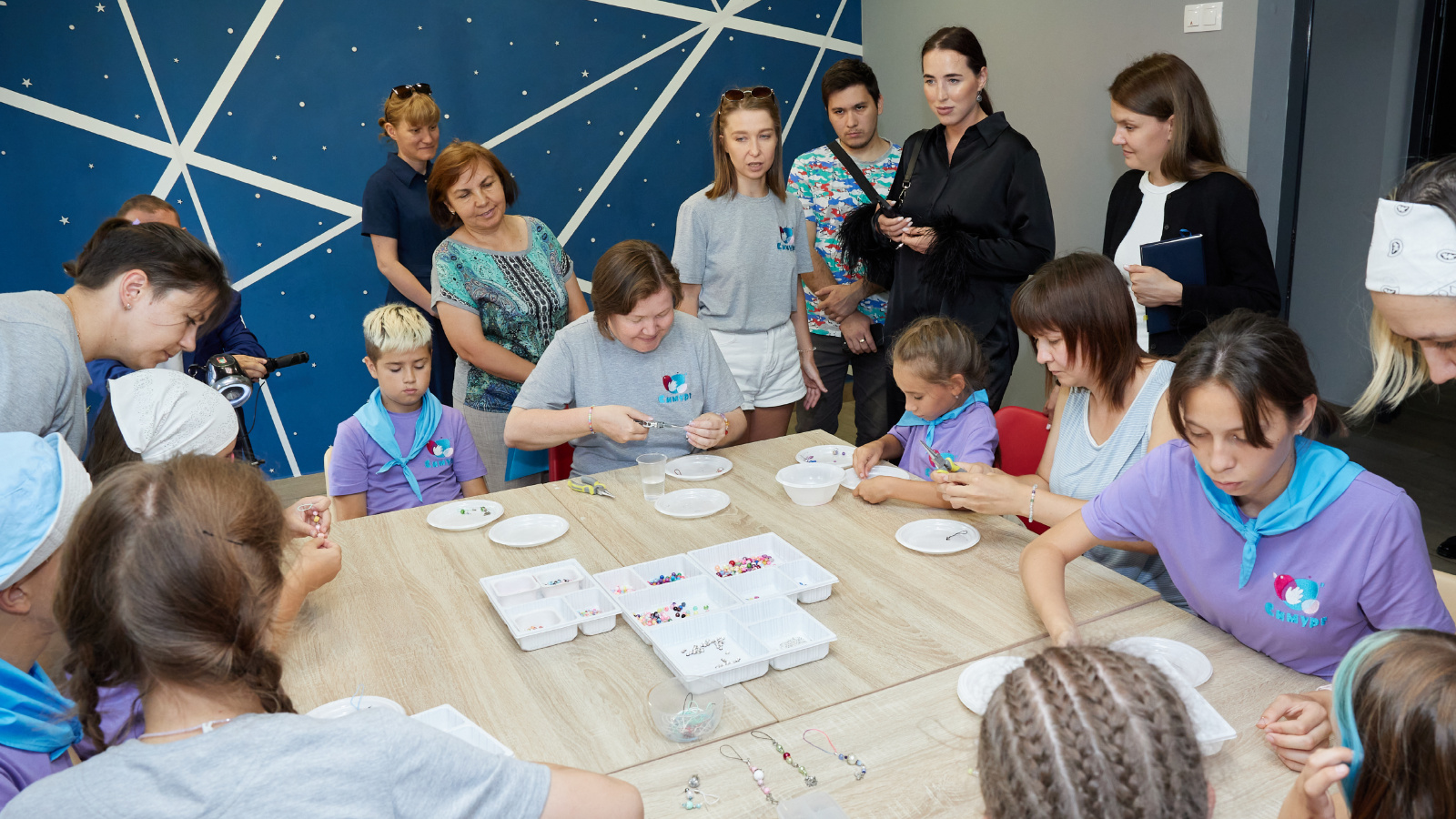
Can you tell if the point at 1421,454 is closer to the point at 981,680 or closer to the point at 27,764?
the point at 981,680

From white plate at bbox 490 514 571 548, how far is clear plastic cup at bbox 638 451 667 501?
221 mm

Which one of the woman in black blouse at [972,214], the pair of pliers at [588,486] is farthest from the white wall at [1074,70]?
the pair of pliers at [588,486]

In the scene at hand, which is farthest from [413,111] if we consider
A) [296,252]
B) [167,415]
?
[167,415]

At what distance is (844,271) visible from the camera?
367cm

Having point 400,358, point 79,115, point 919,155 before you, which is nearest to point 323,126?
point 79,115

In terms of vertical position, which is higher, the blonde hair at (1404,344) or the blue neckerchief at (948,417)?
the blonde hair at (1404,344)

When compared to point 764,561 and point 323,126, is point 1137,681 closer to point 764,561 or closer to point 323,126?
point 764,561

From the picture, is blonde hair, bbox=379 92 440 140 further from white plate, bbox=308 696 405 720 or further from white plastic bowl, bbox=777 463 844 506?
white plate, bbox=308 696 405 720

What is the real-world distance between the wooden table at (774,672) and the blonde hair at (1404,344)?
0.44 m

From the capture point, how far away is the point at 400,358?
8.66 feet

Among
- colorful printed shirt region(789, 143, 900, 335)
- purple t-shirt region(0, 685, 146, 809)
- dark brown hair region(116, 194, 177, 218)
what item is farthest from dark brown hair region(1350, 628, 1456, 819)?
dark brown hair region(116, 194, 177, 218)

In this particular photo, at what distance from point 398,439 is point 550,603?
1.05 metres

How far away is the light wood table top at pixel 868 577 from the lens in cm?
158

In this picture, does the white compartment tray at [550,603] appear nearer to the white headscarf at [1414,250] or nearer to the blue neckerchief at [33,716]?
the blue neckerchief at [33,716]
